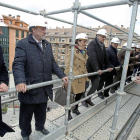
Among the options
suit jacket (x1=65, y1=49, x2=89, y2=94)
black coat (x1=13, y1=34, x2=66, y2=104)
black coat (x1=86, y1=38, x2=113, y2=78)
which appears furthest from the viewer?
black coat (x1=86, y1=38, x2=113, y2=78)

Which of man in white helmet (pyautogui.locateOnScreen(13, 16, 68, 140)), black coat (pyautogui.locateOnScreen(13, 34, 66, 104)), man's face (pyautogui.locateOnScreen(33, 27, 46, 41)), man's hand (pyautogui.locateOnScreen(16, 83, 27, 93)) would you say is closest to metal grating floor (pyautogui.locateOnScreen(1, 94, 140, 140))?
man in white helmet (pyautogui.locateOnScreen(13, 16, 68, 140))

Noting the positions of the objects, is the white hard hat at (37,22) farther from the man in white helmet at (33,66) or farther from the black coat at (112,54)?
the black coat at (112,54)

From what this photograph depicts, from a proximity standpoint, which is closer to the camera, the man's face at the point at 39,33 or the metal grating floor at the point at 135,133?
the man's face at the point at 39,33

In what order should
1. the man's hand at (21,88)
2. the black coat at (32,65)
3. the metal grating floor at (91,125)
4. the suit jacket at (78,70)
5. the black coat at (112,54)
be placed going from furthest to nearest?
the black coat at (112,54) → the suit jacket at (78,70) → the metal grating floor at (91,125) → the black coat at (32,65) → the man's hand at (21,88)

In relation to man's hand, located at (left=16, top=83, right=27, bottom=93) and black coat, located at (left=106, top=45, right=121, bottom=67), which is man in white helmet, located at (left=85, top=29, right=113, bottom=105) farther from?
man's hand, located at (left=16, top=83, right=27, bottom=93)

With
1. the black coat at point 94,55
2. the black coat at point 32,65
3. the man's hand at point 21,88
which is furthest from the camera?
the black coat at point 94,55

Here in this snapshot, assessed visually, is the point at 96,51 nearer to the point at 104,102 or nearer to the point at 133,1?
the point at 104,102

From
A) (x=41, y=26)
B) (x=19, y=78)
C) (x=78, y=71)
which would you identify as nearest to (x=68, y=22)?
(x=41, y=26)

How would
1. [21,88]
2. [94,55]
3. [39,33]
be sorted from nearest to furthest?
[21,88] → [39,33] → [94,55]

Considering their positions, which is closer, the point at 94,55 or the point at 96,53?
the point at 94,55

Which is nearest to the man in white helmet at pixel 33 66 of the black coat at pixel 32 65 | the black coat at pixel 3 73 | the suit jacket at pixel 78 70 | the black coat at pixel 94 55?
the black coat at pixel 32 65

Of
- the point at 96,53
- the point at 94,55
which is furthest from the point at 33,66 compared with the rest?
the point at 96,53

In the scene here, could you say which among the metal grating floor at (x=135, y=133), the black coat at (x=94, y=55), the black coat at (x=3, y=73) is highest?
the black coat at (x=94, y=55)

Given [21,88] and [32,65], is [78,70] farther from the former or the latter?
[21,88]
